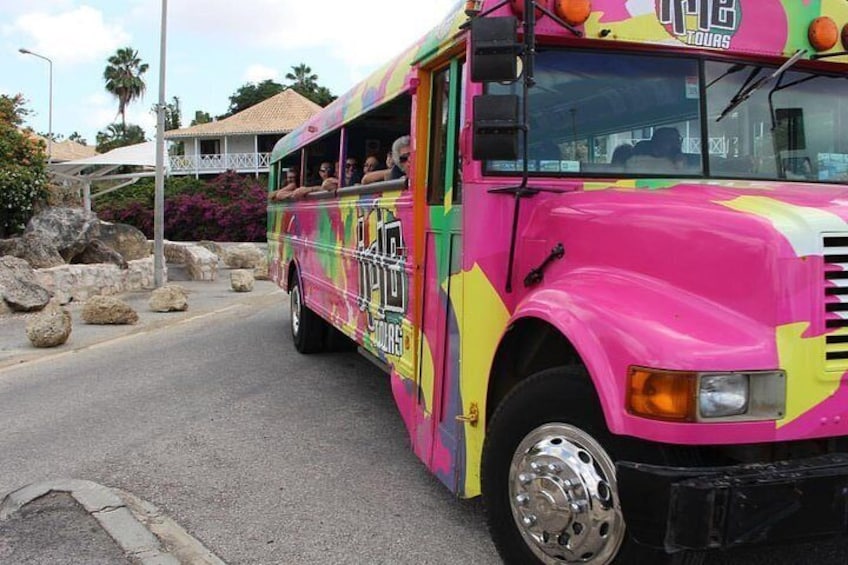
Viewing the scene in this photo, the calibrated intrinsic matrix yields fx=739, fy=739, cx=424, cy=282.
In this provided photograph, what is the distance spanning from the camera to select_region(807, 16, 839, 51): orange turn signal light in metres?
3.43

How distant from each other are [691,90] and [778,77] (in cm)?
45

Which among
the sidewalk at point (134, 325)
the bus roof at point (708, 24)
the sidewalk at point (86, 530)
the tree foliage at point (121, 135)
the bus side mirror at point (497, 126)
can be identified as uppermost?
the tree foliage at point (121, 135)

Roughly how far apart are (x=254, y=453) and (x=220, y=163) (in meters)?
39.1

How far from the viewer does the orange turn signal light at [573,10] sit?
3.15 m

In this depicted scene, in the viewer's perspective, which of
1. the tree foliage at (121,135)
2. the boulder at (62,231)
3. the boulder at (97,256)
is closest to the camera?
the boulder at (62,231)

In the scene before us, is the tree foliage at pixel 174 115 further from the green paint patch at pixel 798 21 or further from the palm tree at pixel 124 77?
the green paint patch at pixel 798 21

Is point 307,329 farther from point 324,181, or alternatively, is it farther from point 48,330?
point 48,330

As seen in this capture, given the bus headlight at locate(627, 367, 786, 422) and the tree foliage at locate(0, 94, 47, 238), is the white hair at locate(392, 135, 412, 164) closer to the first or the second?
the bus headlight at locate(627, 367, 786, 422)

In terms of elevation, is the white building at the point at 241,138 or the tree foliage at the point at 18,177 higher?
the white building at the point at 241,138

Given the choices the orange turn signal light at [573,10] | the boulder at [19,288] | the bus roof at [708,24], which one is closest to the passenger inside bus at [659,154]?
the bus roof at [708,24]

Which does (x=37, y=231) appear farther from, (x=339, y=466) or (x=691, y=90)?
(x=691, y=90)

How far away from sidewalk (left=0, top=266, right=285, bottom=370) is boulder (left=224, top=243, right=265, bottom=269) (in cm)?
387

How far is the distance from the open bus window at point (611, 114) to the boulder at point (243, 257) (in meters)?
19.2

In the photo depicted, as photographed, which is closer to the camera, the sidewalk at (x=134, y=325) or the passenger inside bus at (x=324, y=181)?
the passenger inside bus at (x=324, y=181)
